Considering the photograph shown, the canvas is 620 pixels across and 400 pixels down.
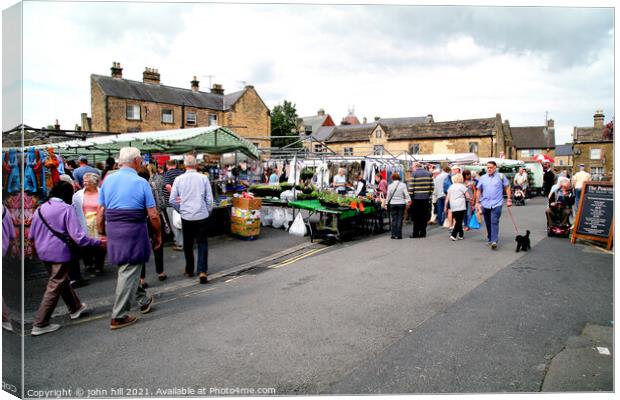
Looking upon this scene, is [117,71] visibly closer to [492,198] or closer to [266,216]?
[266,216]

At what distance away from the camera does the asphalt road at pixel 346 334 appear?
3.40 meters

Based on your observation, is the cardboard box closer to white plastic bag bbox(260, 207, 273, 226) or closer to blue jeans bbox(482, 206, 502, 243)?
white plastic bag bbox(260, 207, 273, 226)

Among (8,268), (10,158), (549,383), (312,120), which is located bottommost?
(549,383)

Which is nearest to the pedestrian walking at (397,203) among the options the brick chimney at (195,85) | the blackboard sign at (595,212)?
the blackboard sign at (595,212)

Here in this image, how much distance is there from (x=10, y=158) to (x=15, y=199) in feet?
1.15

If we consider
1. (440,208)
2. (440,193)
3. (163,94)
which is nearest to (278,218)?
(440,193)

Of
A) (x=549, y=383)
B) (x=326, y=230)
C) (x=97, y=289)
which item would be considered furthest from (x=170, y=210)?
(x=549, y=383)

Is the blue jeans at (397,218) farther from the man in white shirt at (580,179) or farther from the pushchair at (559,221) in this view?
the man in white shirt at (580,179)

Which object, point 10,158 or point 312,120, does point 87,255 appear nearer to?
point 10,158

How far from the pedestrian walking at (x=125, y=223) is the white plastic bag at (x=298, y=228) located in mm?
6383

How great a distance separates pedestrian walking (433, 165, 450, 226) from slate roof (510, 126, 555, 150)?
6281 centimetres

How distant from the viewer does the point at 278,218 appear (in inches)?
465

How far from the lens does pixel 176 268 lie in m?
7.38

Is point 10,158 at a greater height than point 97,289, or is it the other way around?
point 10,158
